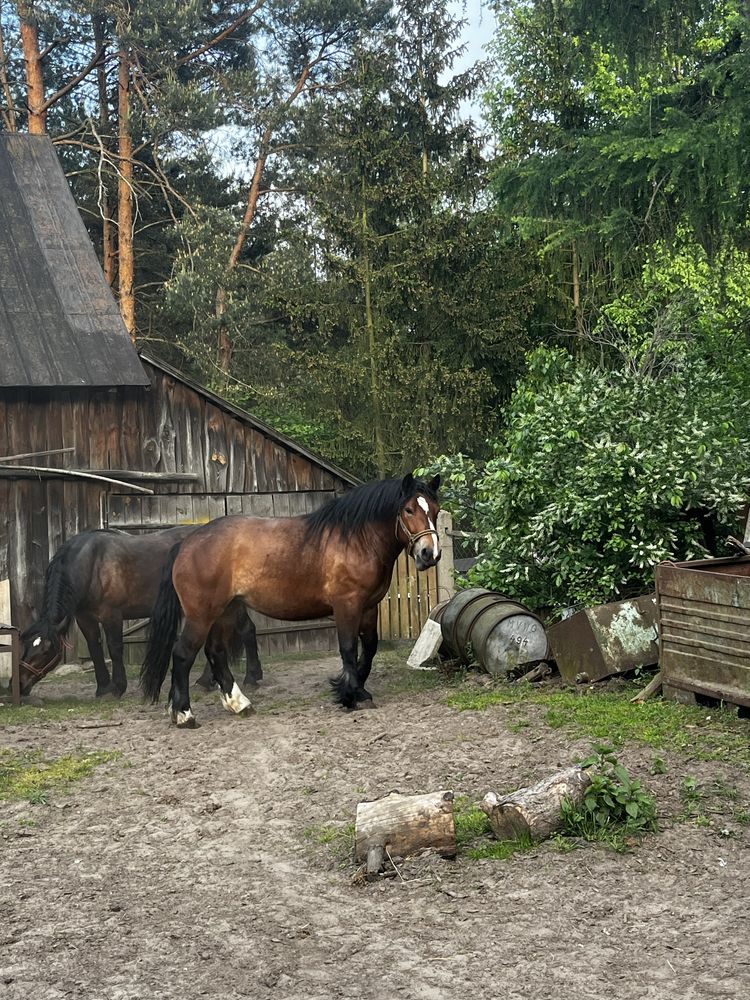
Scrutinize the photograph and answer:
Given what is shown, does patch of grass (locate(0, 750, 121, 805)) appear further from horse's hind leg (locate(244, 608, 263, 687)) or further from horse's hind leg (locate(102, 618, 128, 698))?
horse's hind leg (locate(244, 608, 263, 687))

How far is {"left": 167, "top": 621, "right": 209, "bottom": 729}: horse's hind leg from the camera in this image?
347 inches

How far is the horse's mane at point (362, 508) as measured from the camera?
9.15 meters

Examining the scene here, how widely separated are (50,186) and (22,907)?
514 inches

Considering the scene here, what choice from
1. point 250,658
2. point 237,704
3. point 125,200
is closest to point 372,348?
point 125,200

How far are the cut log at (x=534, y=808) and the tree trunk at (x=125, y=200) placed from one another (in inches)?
681

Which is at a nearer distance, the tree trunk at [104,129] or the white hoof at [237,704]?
the white hoof at [237,704]

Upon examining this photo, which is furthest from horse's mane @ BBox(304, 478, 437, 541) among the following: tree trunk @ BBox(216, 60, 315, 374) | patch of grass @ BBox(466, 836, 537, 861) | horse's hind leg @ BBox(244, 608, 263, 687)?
tree trunk @ BBox(216, 60, 315, 374)

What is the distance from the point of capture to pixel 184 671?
9.02 metres

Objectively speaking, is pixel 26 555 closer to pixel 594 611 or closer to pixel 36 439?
pixel 36 439

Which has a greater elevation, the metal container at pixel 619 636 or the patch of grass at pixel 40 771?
the metal container at pixel 619 636

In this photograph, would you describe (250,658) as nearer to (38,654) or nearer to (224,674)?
(224,674)

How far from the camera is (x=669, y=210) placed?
1054 centimetres

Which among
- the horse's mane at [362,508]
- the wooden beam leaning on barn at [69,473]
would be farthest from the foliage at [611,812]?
the wooden beam leaning on barn at [69,473]

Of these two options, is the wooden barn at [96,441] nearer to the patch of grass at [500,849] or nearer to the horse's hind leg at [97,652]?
the horse's hind leg at [97,652]
